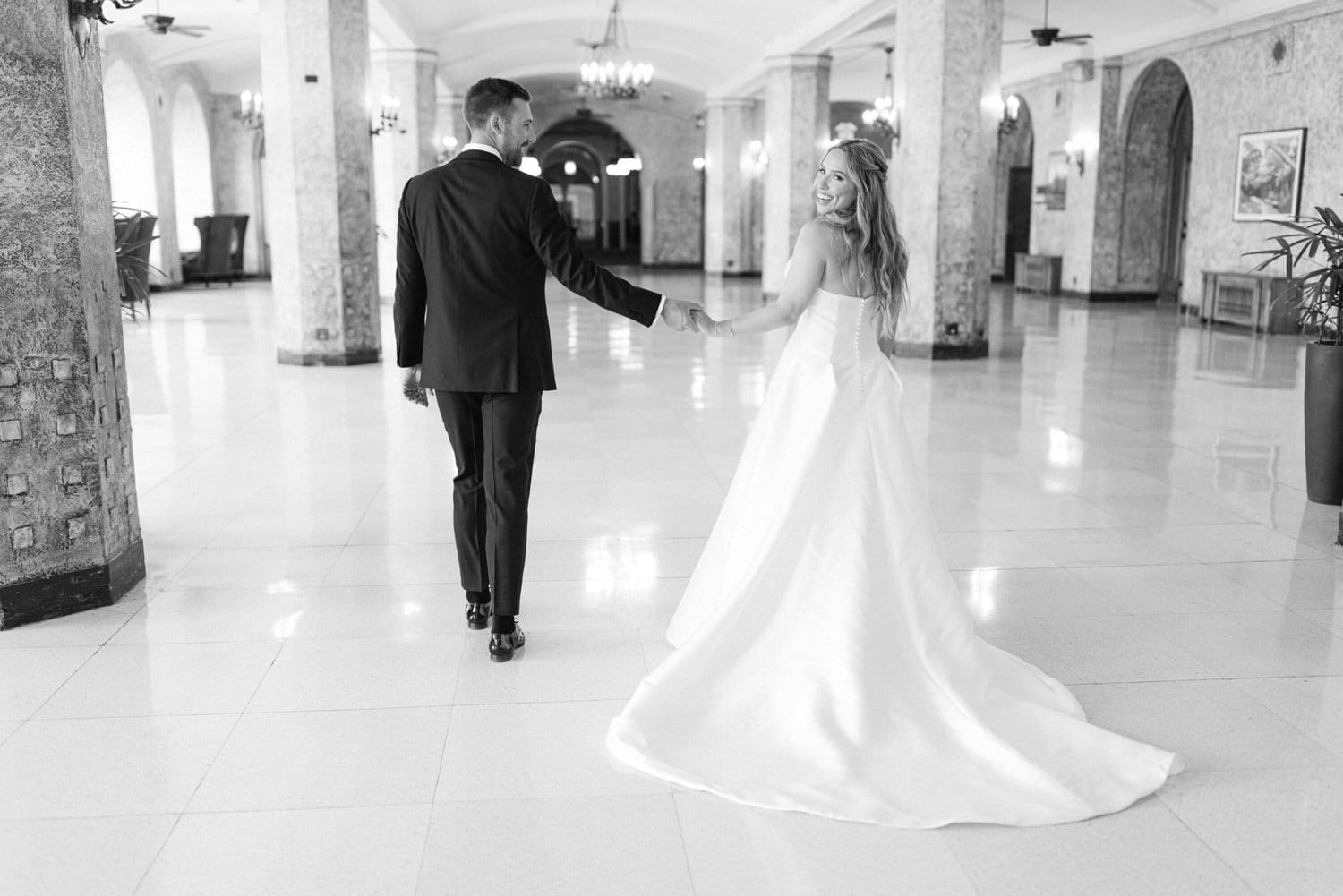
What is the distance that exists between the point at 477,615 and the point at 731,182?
2217 centimetres

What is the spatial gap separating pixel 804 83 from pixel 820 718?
1681 cm

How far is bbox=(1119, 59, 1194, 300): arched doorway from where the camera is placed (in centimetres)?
1841

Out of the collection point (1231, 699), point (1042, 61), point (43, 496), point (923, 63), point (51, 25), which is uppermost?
point (1042, 61)

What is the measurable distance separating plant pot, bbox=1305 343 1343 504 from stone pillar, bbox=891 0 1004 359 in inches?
235

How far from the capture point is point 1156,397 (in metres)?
9.28

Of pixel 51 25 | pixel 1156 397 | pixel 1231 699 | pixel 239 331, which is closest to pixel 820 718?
pixel 1231 699

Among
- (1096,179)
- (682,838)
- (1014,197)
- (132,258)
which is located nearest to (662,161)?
(1014,197)

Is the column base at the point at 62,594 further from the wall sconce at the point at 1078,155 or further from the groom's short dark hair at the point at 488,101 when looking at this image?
the wall sconce at the point at 1078,155

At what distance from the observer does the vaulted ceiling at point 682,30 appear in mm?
15984

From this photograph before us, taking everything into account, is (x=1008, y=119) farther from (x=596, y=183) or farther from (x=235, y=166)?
(x=596, y=183)

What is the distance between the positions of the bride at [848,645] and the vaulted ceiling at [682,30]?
453 inches

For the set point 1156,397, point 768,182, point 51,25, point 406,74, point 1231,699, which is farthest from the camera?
point 768,182

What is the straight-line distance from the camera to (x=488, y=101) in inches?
141

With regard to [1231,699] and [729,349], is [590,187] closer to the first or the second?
[729,349]
